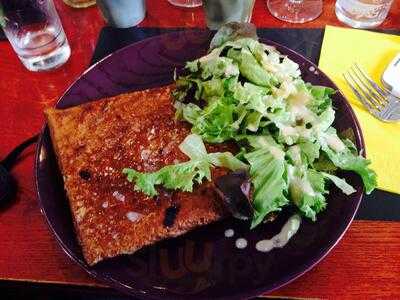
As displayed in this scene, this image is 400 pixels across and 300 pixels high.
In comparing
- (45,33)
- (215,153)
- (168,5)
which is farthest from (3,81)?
(215,153)

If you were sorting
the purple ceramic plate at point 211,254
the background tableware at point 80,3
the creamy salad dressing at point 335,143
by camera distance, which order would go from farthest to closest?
1. the background tableware at point 80,3
2. the creamy salad dressing at point 335,143
3. the purple ceramic plate at point 211,254

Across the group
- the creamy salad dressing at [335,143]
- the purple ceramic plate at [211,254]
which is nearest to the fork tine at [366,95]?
the purple ceramic plate at [211,254]

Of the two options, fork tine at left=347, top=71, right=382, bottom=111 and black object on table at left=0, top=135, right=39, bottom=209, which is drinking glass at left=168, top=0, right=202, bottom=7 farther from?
black object on table at left=0, top=135, right=39, bottom=209

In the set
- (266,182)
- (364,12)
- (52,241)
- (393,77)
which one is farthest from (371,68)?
(52,241)

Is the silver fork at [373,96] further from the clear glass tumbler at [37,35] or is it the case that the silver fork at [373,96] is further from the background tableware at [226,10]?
the clear glass tumbler at [37,35]

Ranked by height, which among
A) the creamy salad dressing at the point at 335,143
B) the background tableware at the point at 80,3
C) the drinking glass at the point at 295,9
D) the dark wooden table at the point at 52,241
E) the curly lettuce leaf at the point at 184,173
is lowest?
the dark wooden table at the point at 52,241

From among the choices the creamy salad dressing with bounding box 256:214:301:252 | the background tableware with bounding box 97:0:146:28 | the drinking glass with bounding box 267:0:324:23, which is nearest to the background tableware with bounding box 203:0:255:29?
the drinking glass with bounding box 267:0:324:23
